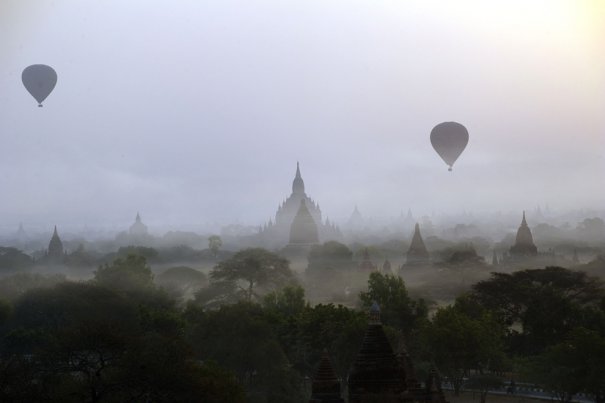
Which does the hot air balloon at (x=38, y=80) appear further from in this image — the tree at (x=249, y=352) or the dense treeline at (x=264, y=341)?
the tree at (x=249, y=352)

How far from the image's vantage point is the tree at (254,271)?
6781 centimetres

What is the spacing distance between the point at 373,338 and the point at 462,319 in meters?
18.5

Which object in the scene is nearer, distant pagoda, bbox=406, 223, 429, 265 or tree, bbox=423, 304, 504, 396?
tree, bbox=423, 304, 504, 396

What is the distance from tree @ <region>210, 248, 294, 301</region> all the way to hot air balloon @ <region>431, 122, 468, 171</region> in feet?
59.3

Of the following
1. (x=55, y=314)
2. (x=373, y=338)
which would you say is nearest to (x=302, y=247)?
(x=55, y=314)

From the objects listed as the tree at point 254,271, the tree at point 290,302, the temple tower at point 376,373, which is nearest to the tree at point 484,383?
the temple tower at point 376,373

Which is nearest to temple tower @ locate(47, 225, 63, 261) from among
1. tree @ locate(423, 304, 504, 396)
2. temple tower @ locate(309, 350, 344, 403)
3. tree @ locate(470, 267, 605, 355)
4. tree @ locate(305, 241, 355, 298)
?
tree @ locate(305, 241, 355, 298)

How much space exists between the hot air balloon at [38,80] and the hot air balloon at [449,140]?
3076 centimetres

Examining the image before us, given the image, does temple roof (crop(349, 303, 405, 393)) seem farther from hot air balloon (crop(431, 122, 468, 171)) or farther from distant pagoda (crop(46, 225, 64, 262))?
distant pagoda (crop(46, 225, 64, 262))

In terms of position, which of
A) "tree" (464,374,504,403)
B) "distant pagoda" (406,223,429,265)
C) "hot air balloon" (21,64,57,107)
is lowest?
"tree" (464,374,504,403)

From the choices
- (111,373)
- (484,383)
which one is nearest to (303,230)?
(484,383)

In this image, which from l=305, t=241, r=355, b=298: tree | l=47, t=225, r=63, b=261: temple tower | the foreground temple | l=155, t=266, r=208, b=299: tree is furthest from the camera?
l=47, t=225, r=63, b=261: temple tower

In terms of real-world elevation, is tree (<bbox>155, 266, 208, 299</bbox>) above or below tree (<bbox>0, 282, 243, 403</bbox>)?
above

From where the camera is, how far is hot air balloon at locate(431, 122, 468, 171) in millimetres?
63906
